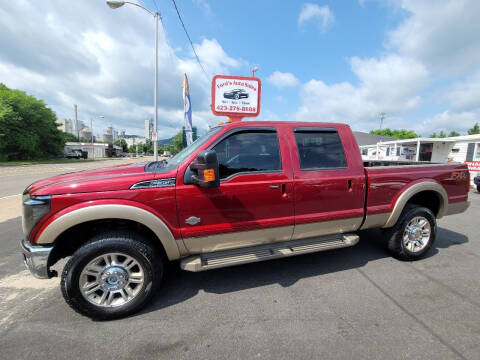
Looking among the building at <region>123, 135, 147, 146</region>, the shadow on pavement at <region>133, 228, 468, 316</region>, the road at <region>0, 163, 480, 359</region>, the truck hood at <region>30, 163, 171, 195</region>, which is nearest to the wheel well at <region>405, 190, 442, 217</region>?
the shadow on pavement at <region>133, 228, 468, 316</region>

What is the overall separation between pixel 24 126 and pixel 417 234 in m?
37.5

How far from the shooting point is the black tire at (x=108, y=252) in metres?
2.10

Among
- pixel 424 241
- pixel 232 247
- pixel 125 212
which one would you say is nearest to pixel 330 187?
pixel 232 247

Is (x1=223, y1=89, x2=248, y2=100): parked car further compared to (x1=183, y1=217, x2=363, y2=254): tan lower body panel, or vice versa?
(x1=223, y1=89, x2=248, y2=100): parked car

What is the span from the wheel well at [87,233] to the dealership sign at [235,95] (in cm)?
824

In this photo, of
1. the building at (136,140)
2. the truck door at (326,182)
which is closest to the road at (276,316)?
the truck door at (326,182)

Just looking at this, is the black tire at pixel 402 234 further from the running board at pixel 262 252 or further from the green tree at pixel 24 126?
the green tree at pixel 24 126

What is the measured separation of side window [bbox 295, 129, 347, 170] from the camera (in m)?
2.79

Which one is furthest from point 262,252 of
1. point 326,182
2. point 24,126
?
point 24,126

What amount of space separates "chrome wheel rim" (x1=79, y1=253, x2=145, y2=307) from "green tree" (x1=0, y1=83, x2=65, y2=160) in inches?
1271

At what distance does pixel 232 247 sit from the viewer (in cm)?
256

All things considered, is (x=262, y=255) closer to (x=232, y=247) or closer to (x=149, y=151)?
(x=232, y=247)

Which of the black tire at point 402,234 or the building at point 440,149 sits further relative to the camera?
the building at point 440,149

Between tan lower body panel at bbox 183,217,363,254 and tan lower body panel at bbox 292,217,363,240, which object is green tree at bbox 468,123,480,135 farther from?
tan lower body panel at bbox 183,217,363,254
